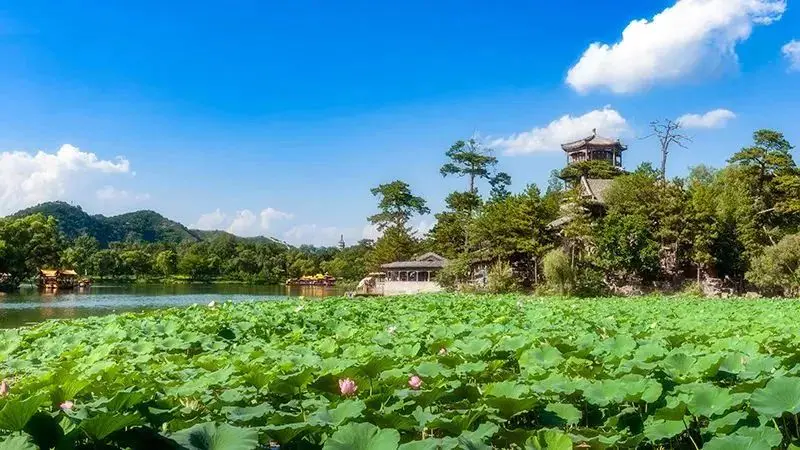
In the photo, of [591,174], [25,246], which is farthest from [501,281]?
[25,246]

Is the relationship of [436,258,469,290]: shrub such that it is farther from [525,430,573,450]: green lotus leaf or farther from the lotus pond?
[525,430,573,450]: green lotus leaf

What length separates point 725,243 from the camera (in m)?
27.7

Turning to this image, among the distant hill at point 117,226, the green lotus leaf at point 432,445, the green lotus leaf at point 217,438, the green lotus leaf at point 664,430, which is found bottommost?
the green lotus leaf at point 664,430

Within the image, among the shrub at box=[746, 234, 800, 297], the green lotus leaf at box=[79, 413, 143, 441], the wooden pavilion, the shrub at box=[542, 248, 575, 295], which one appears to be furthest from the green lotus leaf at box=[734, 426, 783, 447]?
the wooden pavilion

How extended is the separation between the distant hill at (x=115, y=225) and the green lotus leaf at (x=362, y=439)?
360 ft

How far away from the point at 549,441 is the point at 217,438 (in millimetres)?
910

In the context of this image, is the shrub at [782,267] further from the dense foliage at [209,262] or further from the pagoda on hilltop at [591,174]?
the dense foliage at [209,262]

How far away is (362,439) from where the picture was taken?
1660 mm

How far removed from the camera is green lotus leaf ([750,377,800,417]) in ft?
6.63

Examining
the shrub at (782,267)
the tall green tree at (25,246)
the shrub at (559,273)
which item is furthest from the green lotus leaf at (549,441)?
the tall green tree at (25,246)

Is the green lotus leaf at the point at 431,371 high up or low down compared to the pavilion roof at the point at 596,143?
down

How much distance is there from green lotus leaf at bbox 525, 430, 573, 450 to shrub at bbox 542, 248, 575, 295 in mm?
22233

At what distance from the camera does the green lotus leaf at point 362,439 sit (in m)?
1.62

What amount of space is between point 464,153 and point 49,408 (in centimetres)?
4001
